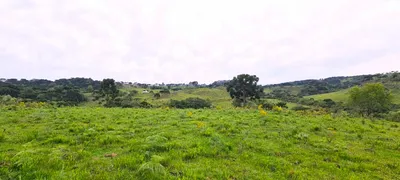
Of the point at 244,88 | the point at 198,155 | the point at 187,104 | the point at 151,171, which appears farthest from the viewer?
the point at 187,104

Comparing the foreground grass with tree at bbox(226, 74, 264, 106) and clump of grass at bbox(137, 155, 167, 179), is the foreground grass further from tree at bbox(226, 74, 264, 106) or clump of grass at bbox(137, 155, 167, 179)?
tree at bbox(226, 74, 264, 106)

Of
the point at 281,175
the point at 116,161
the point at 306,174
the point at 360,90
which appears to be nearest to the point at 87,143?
the point at 116,161

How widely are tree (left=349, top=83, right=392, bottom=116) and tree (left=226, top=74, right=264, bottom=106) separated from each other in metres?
26.7

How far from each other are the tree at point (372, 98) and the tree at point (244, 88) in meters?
26.7

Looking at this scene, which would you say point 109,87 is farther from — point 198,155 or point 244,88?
point 198,155

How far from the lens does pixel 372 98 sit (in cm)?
6222

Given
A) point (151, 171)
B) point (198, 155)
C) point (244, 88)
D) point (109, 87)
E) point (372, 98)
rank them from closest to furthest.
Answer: point (151, 171), point (198, 155), point (372, 98), point (244, 88), point (109, 87)

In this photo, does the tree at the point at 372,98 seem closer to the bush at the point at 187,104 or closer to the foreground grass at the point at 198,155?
the bush at the point at 187,104

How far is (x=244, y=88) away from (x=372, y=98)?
34064 mm

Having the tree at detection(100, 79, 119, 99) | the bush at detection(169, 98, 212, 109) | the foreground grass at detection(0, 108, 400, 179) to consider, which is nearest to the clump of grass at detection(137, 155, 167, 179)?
the foreground grass at detection(0, 108, 400, 179)

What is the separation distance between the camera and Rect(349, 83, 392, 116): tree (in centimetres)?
6234

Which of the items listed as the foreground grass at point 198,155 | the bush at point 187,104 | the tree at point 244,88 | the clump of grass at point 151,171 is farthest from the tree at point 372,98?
the clump of grass at point 151,171

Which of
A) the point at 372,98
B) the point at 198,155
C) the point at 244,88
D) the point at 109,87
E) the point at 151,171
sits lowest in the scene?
the point at 372,98

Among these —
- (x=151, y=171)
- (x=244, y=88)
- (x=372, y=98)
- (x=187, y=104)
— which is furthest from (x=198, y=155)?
(x=372, y=98)
